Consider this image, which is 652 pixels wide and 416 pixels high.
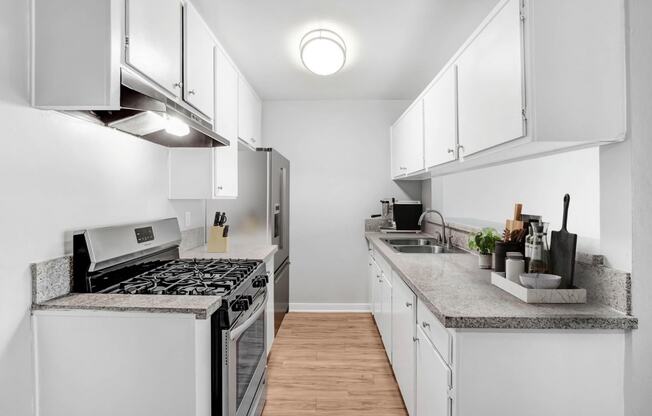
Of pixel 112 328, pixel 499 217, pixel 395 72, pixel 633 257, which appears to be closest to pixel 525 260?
pixel 633 257

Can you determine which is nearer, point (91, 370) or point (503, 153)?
point (91, 370)

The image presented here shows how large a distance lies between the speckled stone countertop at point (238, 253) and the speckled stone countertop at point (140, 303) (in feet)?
3.29

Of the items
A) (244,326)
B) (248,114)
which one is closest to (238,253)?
(244,326)

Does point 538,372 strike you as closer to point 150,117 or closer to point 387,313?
point 387,313

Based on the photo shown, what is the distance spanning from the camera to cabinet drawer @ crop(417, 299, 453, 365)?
4.48ft

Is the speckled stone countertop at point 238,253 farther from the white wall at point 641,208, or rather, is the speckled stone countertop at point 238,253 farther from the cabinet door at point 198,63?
the white wall at point 641,208

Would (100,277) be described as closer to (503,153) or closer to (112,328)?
(112,328)

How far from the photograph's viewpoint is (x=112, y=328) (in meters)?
1.38

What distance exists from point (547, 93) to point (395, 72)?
90.4 inches

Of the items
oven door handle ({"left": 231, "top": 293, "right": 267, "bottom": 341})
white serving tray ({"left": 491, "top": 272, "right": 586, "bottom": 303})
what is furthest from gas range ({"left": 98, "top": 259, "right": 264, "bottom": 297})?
white serving tray ({"left": 491, "top": 272, "right": 586, "bottom": 303})

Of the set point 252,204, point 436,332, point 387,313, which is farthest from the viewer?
point 252,204

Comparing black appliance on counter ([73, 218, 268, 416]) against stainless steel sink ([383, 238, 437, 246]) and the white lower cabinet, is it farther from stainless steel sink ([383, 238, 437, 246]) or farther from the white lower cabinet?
stainless steel sink ([383, 238, 437, 246])

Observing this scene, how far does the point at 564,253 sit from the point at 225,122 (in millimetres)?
2180

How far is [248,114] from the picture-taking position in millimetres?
3473
